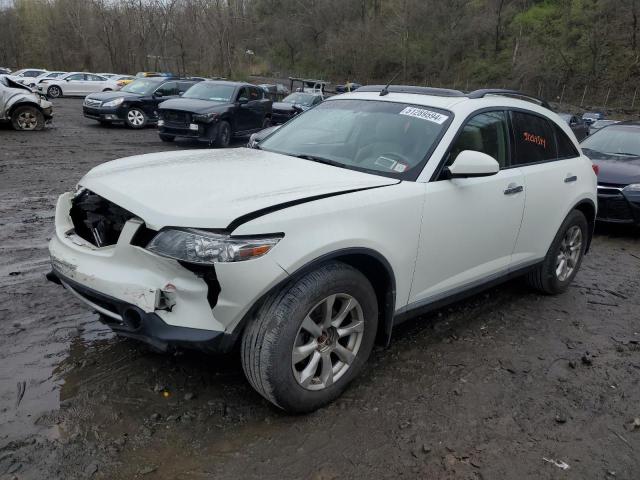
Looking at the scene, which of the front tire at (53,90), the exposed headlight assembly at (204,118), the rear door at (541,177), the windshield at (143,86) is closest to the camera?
the rear door at (541,177)

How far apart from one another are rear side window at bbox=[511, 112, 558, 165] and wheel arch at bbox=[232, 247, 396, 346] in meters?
1.66

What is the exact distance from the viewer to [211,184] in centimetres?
286

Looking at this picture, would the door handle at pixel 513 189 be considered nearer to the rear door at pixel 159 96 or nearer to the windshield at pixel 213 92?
the windshield at pixel 213 92

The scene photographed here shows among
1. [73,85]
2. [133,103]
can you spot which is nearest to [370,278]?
[133,103]

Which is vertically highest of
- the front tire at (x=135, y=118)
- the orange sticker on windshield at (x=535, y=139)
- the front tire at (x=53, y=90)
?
the orange sticker on windshield at (x=535, y=139)

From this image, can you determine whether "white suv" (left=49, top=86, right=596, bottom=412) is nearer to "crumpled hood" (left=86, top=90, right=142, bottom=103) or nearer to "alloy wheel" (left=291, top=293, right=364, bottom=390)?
"alloy wheel" (left=291, top=293, right=364, bottom=390)

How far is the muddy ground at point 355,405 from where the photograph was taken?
254cm

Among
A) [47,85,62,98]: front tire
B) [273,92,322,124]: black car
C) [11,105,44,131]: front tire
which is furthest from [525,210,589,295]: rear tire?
[47,85,62,98]: front tire

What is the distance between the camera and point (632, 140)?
8.28 meters

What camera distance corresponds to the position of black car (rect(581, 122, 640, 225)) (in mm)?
6918

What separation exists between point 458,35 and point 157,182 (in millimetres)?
68999

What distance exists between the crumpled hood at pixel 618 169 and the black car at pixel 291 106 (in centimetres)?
1152

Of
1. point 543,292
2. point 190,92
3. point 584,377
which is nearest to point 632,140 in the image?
point 543,292

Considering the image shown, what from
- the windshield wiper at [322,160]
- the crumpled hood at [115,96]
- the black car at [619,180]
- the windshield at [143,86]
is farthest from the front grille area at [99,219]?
the windshield at [143,86]
